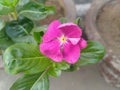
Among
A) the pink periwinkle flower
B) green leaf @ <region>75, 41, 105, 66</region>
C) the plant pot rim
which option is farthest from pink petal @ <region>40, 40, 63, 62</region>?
the plant pot rim

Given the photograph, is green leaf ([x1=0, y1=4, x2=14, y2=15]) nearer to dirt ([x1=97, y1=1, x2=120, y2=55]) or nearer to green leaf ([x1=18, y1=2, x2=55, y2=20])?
green leaf ([x1=18, y1=2, x2=55, y2=20])

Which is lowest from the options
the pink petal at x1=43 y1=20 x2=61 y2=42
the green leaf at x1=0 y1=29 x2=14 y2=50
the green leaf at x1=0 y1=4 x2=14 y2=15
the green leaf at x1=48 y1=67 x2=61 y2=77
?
the green leaf at x1=48 y1=67 x2=61 y2=77

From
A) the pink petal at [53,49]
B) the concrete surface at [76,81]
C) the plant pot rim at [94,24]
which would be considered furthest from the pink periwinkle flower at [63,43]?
the concrete surface at [76,81]

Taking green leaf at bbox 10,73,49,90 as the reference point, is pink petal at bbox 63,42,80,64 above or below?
above

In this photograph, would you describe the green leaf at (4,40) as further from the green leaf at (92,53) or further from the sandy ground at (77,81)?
the sandy ground at (77,81)

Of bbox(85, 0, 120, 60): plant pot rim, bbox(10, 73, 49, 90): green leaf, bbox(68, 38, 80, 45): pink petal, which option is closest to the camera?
bbox(68, 38, 80, 45): pink petal

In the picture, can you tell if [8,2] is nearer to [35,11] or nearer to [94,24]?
[35,11]

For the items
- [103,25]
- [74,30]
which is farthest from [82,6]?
[74,30]
